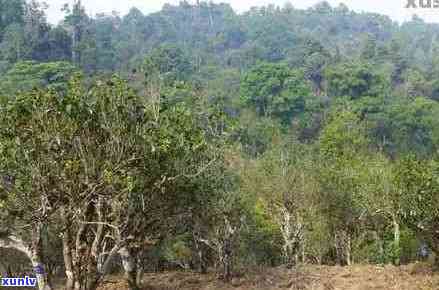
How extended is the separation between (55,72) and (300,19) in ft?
381

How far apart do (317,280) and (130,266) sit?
7317 mm

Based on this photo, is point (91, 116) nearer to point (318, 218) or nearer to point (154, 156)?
point (154, 156)

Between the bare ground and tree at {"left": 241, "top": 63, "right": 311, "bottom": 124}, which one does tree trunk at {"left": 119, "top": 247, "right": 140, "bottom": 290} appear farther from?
tree at {"left": 241, "top": 63, "right": 311, "bottom": 124}

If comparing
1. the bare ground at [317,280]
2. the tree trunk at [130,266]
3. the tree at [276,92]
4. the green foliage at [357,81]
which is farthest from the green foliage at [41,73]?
the tree trunk at [130,266]

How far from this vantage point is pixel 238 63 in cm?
11506

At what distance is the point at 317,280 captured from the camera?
21.6 metres

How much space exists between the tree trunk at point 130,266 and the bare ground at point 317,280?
6.67 feet

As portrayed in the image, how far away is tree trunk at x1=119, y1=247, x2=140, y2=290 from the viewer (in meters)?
17.5

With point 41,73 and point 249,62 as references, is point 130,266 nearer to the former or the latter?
point 41,73

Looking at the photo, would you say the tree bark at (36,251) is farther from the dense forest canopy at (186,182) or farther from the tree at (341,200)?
the tree at (341,200)

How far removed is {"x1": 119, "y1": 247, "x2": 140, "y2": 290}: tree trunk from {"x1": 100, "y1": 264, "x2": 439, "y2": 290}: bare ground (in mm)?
2032

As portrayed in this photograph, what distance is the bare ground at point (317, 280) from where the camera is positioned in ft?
65.6

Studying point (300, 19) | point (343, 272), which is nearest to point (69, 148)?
point (343, 272)

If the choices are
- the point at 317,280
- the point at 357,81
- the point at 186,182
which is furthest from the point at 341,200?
the point at 357,81
